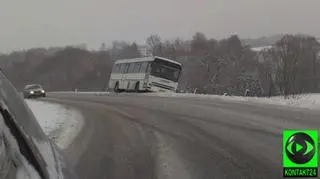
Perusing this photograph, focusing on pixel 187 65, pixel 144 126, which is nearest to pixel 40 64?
pixel 187 65

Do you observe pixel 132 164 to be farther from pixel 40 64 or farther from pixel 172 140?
pixel 40 64

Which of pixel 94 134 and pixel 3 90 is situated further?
pixel 94 134

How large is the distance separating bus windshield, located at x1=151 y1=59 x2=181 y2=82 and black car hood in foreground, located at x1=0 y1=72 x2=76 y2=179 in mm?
36962

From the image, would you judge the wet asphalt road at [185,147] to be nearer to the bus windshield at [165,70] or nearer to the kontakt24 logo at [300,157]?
the kontakt24 logo at [300,157]

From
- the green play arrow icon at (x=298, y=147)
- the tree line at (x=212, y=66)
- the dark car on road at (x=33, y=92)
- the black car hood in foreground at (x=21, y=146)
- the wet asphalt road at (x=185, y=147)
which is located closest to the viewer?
the black car hood in foreground at (x=21, y=146)

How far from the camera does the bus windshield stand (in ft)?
132

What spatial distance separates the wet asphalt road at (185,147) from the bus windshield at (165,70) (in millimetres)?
23797

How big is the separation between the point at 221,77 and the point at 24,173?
295 feet

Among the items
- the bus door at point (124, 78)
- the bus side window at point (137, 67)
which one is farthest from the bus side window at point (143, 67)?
the bus door at point (124, 78)

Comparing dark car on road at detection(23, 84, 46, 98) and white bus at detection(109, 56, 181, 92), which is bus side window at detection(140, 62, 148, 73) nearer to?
white bus at detection(109, 56, 181, 92)

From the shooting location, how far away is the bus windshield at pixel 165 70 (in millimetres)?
40375

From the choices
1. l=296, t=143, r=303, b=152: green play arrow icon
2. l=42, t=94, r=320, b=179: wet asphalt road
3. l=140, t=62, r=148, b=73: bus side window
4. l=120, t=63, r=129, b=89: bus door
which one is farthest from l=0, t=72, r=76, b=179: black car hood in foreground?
l=120, t=63, r=129, b=89: bus door

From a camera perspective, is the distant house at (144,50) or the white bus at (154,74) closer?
the white bus at (154,74)

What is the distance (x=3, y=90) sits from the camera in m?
3.02
